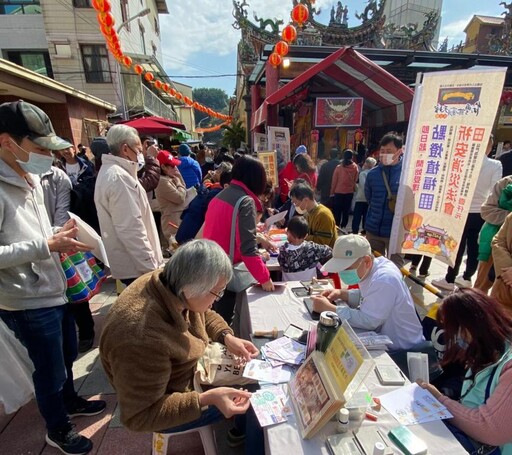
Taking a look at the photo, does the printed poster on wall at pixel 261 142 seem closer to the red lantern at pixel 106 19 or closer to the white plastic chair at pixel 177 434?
the red lantern at pixel 106 19

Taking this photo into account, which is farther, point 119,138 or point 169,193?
point 169,193

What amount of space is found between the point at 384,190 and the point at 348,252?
6.77 ft

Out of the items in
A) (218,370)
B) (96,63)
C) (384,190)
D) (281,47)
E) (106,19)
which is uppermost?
(96,63)

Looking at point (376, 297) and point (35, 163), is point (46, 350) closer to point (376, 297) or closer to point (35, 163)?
point (35, 163)

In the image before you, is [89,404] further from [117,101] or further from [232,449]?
[117,101]

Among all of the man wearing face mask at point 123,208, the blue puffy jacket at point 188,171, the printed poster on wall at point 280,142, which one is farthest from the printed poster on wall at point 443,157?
the blue puffy jacket at point 188,171

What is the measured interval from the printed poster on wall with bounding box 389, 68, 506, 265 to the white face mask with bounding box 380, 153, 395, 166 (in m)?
0.45

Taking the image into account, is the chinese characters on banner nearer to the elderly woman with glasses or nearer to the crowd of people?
the crowd of people

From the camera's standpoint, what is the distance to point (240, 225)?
88.6 inches

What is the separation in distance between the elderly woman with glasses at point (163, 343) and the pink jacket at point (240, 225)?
0.90 metres

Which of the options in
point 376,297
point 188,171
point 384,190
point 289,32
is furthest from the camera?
point 188,171

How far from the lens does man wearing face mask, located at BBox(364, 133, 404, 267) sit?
3447 mm

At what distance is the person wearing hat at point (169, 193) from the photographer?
173 inches

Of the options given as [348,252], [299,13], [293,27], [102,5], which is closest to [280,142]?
[293,27]
